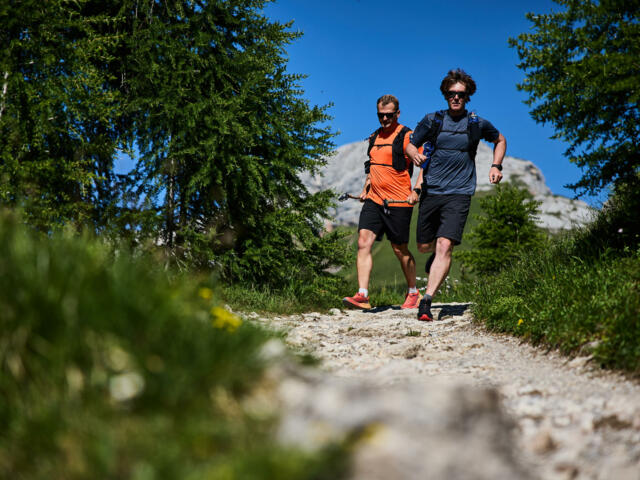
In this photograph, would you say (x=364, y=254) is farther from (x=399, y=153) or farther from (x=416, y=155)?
(x=416, y=155)

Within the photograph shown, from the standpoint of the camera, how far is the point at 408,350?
13.3 feet

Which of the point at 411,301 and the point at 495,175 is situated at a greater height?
the point at 495,175

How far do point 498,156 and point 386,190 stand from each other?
1.78 metres

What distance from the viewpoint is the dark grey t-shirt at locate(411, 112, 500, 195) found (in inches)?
240

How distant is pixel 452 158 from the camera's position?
241 inches

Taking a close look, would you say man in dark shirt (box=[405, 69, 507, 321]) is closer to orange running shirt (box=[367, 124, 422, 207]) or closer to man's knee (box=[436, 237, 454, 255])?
man's knee (box=[436, 237, 454, 255])

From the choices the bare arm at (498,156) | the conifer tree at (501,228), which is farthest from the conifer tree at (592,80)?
the conifer tree at (501,228)

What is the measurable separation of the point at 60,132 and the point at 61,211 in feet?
3.69

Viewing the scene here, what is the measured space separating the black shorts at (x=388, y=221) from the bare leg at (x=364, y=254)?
8 cm

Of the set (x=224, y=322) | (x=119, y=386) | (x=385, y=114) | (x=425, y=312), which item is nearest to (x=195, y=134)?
(x=385, y=114)

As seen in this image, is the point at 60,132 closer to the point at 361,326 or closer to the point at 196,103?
the point at 196,103

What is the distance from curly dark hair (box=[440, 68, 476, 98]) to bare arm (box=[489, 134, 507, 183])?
75 cm

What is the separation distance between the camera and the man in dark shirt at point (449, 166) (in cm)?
598

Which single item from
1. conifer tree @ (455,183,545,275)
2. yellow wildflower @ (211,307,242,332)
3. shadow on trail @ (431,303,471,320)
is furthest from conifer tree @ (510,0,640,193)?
conifer tree @ (455,183,545,275)
